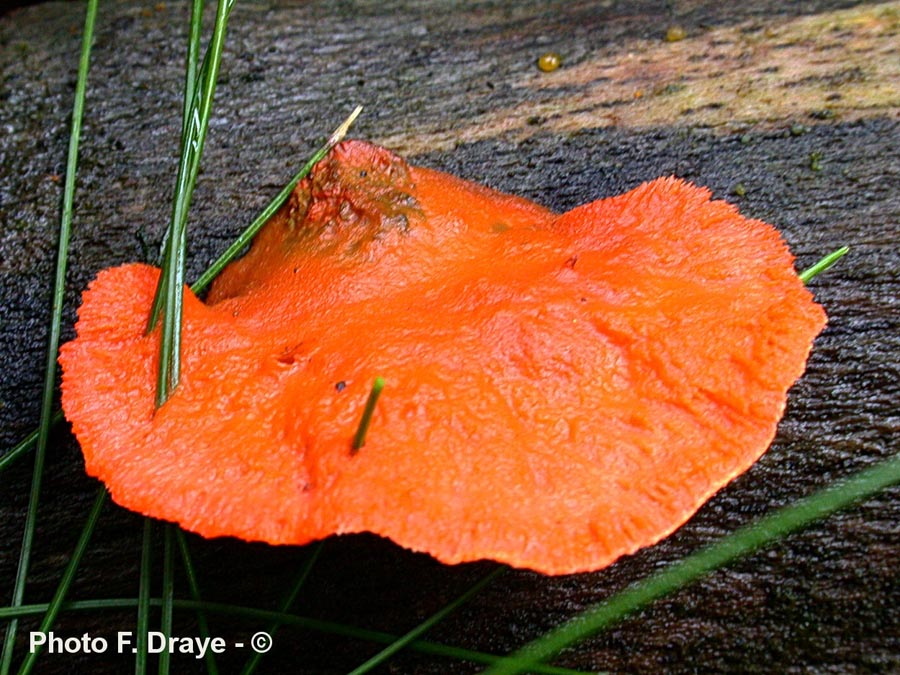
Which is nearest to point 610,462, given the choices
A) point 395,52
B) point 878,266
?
point 878,266

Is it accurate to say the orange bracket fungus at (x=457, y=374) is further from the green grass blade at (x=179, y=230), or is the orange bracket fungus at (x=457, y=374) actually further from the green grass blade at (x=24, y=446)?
the green grass blade at (x=24, y=446)

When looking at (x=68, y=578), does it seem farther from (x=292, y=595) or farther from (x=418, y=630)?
(x=418, y=630)

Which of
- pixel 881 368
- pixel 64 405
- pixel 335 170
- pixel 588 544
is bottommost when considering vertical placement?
pixel 881 368

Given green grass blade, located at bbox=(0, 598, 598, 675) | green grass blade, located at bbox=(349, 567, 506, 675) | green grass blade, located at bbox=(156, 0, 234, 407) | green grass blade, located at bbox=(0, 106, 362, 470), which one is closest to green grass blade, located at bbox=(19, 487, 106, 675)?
green grass blade, located at bbox=(0, 598, 598, 675)

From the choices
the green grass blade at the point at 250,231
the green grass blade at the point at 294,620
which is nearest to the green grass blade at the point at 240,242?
the green grass blade at the point at 250,231

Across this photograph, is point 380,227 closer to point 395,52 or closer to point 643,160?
point 643,160

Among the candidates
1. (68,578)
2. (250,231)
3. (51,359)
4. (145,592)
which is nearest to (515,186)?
(250,231)
